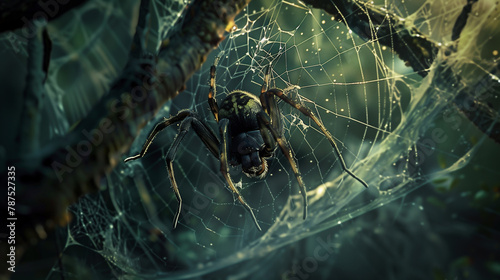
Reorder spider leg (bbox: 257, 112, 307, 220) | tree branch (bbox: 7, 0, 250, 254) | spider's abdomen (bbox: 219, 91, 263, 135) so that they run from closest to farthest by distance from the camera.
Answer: tree branch (bbox: 7, 0, 250, 254) < spider leg (bbox: 257, 112, 307, 220) < spider's abdomen (bbox: 219, 91, 263, 135)

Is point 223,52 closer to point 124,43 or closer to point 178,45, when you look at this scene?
point 124,43

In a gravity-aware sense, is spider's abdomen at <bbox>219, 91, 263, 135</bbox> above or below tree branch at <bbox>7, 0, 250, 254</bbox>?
below

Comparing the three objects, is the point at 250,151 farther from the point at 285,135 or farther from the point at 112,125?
the point at 112,125

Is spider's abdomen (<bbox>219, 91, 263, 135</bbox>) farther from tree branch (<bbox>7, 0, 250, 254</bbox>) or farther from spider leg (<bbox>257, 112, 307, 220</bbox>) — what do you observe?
tree branch (<bbox>7, 0, 250, 254</bbox>)

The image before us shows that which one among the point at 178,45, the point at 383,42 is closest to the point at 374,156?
the point at 383,42

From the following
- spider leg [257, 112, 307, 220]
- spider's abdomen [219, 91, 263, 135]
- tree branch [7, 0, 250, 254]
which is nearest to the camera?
tree branch [7, 0, 250, 254]

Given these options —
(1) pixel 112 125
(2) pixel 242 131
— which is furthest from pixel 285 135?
(1) pixel 112 125

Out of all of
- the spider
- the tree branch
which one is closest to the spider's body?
the spider
